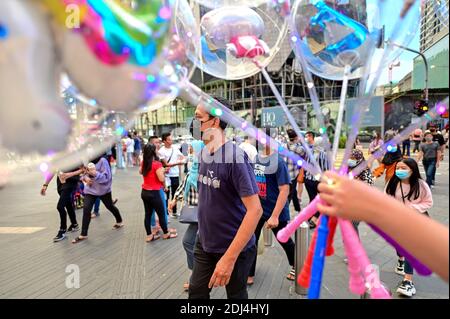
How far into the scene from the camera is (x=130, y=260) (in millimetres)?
4332

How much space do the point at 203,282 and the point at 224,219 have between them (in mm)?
472

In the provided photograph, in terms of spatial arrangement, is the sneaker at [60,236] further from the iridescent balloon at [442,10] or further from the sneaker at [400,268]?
the iridescent balloon at [442,10]

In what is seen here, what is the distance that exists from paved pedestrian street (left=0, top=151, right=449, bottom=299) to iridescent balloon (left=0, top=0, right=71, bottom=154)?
180 cm

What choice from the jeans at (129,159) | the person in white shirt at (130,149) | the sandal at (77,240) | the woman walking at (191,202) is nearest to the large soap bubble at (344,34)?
the woman walking at (191,202)

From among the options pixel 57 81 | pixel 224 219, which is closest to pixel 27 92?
pixel 57 81

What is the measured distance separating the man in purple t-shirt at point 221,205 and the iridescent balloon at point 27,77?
49.8 inches

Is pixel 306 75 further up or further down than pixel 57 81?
further up

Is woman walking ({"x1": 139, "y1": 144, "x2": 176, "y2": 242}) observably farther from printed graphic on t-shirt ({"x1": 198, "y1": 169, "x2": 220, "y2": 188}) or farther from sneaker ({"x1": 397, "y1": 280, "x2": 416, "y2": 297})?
sneaker ({"x1": 397, "y1": 280, "x2": 416, "y2": 297})

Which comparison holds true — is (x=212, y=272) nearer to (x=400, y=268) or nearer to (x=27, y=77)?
(x=27, y=77)

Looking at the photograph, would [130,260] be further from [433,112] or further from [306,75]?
[433,112]

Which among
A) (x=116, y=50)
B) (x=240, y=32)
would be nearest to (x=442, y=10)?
(x=240, y=32)

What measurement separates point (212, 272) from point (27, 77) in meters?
1.79

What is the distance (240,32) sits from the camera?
1617mm

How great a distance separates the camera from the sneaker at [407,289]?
3.18m
